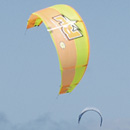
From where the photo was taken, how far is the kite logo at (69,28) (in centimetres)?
9175

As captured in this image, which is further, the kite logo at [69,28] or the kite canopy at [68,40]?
the kite logo at [69,28]

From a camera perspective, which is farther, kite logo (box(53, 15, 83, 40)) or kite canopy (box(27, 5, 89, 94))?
kite logo (box(53, 15, 83, 40))

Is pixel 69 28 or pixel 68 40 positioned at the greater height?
pixel 69 28

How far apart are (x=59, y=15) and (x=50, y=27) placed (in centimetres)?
162

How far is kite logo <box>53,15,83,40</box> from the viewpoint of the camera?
3612 inches

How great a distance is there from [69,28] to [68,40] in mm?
949

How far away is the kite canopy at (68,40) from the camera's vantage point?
91250 millimetres

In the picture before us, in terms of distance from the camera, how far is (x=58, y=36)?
299 feet

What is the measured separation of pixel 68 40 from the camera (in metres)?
91.6

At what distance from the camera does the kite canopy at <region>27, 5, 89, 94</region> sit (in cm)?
9125

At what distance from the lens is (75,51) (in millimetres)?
91938

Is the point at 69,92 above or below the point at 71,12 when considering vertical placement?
below

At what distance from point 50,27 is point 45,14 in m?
1.44

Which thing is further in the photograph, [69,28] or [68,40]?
[69,28]
